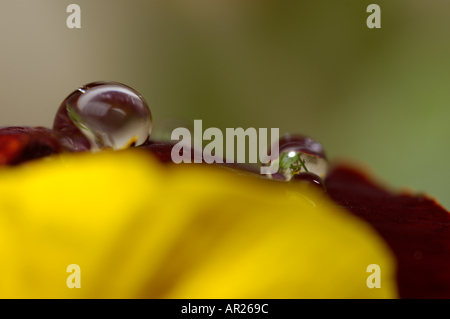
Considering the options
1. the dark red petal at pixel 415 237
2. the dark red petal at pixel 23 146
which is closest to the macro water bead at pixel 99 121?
the dark red petal at pixel 23 146

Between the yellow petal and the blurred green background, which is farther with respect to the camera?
the blurred green background

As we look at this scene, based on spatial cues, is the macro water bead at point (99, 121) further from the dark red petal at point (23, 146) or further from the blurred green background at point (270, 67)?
the blurred green background at point (270, 67)

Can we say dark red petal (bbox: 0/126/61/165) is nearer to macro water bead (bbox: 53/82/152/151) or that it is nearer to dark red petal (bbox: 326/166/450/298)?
macro water bead (bbox: 53/82/152/151)

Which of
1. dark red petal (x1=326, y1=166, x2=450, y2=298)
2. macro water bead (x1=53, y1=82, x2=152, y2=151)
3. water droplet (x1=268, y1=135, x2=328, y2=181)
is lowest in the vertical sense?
dark red petal (x1=326, y1=166, x2=450, y2=298)

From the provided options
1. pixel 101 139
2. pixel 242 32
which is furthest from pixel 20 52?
pixel 101 139

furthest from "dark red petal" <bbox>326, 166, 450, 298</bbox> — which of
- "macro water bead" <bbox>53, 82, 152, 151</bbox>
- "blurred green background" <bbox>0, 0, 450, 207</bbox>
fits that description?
"blurred green background" <bbox>0, 0, 450, 207</bbox>

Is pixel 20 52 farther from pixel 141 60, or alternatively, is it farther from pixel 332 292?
pixel 332 292

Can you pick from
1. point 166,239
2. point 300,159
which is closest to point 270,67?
point 300,159
